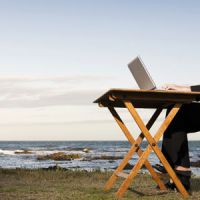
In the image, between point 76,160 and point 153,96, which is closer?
point 153,96

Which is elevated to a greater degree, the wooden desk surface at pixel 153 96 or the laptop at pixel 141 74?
the laptop at pixel 141 74

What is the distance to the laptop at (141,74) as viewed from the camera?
6837mm

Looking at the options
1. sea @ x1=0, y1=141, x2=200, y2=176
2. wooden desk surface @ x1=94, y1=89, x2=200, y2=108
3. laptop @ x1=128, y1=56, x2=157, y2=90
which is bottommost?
sea @ x1=0, y1=141, x2=200, y2=176

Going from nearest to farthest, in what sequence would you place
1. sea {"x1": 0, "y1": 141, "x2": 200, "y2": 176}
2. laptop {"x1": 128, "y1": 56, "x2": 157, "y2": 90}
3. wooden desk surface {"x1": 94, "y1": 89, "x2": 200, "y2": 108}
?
wooden desk surface {"x1": 94, "y1": 89, "x2": 200, "y2": 108} < laptop {"x1": 128, "y1": 56, "x2": 157, "y2": 90} < sea {"x1": 0, "y1": 141, "x2": 200, "y2": 176}

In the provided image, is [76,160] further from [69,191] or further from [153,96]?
[153,96]

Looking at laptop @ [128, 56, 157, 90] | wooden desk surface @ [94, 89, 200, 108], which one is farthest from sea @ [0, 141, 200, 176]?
wooden desk surface @ [94, 89, 200, 108]

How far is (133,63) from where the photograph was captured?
23.9 feet

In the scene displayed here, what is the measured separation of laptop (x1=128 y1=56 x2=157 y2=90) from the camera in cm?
684

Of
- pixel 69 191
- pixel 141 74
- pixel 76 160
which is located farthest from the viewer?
pixel 76 160

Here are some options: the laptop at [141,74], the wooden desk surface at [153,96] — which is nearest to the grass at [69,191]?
the wooden desk surface at [153,96]

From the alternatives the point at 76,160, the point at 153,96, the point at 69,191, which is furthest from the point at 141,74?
the point at 76,160

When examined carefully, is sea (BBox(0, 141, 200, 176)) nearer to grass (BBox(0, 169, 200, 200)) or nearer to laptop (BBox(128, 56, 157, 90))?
grass (BBox(0, 169, 200, 200))

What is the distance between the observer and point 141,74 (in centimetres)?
707

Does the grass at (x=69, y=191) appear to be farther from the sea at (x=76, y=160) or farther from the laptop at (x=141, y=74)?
the sea at (x=76, y=160)
